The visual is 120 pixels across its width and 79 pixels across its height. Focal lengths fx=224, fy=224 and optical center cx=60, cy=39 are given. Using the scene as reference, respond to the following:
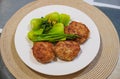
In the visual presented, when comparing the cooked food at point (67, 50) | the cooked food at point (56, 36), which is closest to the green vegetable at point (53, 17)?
the cooked food at point (56, 36)

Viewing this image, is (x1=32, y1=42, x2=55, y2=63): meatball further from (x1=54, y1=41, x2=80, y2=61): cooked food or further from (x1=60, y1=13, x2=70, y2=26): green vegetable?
(x1=60, y1=13, x2=70, y2=26): green vegetable

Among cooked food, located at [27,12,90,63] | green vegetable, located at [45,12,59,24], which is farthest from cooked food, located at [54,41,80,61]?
green vegetable, located at [45,12,59,24]

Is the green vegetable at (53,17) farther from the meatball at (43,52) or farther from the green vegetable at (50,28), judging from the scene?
the meatball at (43,52)

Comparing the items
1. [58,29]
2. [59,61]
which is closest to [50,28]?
[58,29]

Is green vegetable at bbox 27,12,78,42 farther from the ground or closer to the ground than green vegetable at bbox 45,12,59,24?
closer to the ground

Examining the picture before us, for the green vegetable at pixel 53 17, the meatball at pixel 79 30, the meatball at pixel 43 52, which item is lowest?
the meatball at pixel 43 52

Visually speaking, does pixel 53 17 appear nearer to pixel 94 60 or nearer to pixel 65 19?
pixel 65 19
